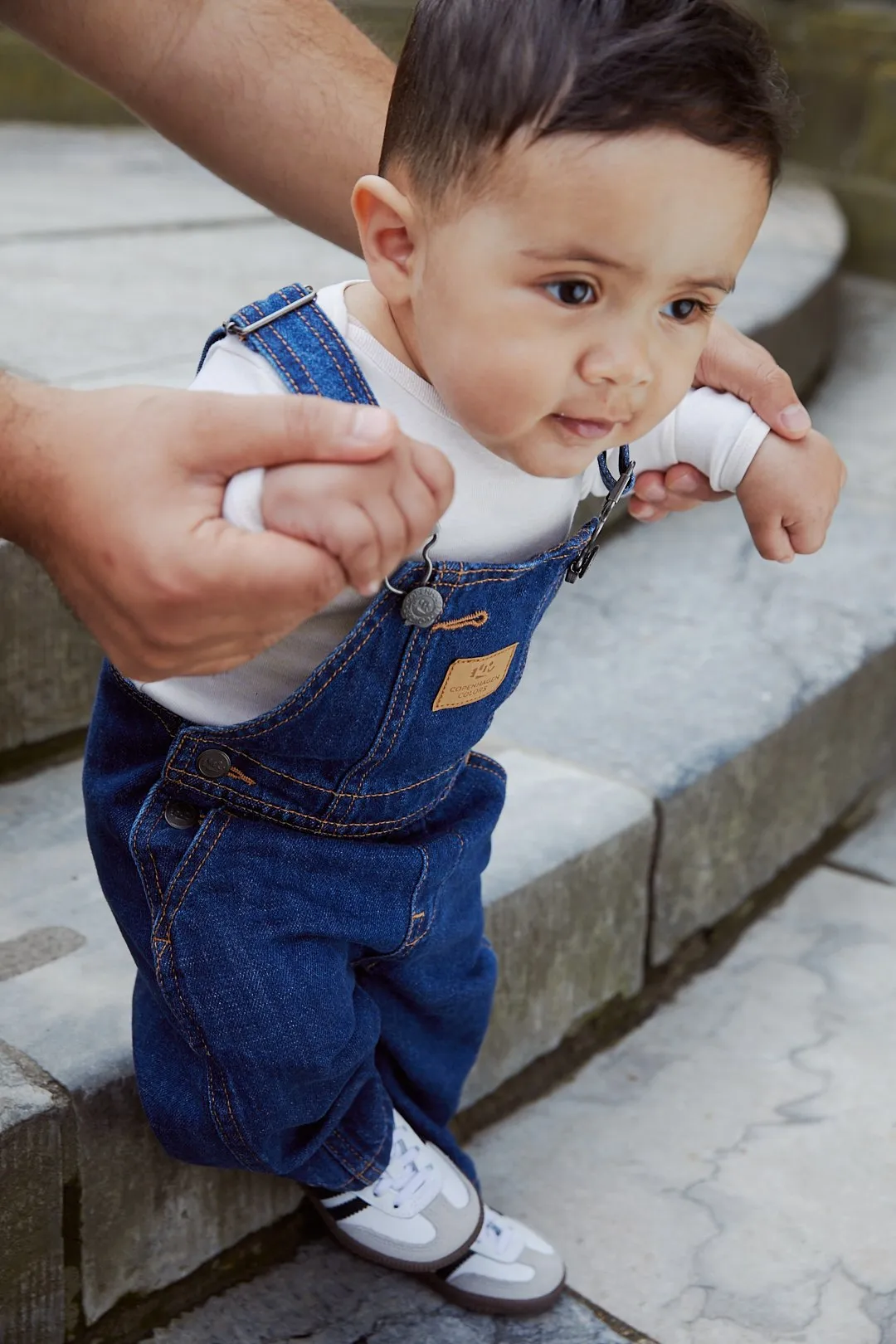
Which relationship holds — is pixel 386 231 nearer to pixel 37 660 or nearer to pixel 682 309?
pixel 682 309

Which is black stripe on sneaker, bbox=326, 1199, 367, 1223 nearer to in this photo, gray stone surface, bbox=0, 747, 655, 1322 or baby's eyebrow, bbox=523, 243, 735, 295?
gray stone surface, bbox=0, 747, 655, 1322

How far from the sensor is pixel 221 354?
0.88m

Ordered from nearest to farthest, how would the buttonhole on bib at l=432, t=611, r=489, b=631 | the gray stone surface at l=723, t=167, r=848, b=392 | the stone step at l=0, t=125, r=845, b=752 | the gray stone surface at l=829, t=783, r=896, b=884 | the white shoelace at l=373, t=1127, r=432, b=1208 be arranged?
the buttonhole on bib at l=432, t=611, r=489, b=631 < the white shoelace at l=373, t=1127, r=432, b=1208 < the stone step at l=0, t=125, r=845, b=752 < the gray stone surface at l=829, t=783, r=896, b=884 < the gray stone surface at l=723, t=167, r=848, b=392

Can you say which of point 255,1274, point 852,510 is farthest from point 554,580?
point 852,510

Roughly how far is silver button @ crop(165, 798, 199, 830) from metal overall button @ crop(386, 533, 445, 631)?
0.64 ft

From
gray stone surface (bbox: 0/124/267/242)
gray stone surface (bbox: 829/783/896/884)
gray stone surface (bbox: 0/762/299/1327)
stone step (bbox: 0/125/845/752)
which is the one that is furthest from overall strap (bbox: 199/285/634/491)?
gray stone surface (bbox: 0/124/267/242)

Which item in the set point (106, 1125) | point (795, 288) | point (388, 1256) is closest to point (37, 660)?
point (106, 1125)

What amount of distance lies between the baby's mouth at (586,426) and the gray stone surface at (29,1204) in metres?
0.57

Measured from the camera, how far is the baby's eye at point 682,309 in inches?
33.5

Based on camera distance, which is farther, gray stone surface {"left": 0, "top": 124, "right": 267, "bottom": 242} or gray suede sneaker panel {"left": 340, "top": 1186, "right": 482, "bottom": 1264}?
gray stone surface {"left": 0, "top": 124, "right": 267, "bottom": 242}

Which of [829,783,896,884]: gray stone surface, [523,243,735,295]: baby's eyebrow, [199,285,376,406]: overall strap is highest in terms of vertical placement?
[523,243,735,295]: baby's eyebrow

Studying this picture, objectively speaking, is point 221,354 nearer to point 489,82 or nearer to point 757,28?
point 489,82

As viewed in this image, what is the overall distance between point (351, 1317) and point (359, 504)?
0.73m

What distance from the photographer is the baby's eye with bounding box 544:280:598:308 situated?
81 centimetres
